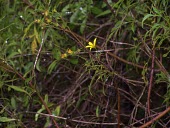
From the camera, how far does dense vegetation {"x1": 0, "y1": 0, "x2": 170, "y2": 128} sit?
6.38 feet

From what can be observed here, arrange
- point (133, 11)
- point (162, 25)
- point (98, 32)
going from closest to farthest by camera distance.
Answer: point (162, 25) < point (133, 11) < point (98, 32)

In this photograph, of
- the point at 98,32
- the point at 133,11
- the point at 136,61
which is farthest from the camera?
the point at 98,32

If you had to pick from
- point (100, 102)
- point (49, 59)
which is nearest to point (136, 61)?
point (100, 102)

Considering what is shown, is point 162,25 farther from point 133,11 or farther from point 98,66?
point 133,11

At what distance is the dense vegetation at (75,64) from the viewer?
6.38 ft

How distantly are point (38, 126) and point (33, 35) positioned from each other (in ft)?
1.49

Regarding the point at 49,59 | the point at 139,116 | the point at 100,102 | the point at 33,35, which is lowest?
the point at 139,116

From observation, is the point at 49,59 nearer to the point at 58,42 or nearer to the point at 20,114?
the point at 58,42

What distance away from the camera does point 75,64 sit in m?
2.23

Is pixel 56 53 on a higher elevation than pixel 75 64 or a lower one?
higher

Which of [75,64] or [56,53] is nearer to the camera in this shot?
[56,53]

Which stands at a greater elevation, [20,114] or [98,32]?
[98,32]

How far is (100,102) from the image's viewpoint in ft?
6.73

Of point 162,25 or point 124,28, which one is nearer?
point 162,25
